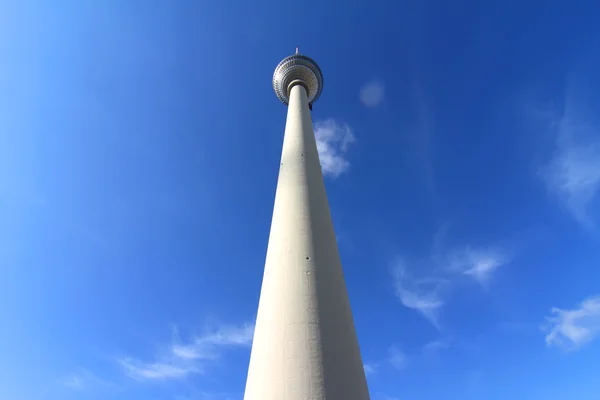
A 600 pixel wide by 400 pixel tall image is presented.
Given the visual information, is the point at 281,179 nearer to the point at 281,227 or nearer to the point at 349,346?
the point at 281,227

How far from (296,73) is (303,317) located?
83.3 feet

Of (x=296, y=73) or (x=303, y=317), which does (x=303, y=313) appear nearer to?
(x=303, y=317)

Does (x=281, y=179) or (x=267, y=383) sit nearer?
(x=267, y=383)

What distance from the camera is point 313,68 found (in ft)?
103

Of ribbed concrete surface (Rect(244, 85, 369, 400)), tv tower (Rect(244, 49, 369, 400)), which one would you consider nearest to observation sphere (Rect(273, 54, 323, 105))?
tv tower (Rect(244, 49, 369, 400))

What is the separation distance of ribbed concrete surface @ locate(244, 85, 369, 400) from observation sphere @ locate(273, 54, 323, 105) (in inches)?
735

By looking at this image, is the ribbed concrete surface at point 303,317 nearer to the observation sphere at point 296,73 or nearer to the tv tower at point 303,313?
the tv tower at point 303,313

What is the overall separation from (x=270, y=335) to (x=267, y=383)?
4.44ft

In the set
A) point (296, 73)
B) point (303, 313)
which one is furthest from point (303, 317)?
point (296, 73)

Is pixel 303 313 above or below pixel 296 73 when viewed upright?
below

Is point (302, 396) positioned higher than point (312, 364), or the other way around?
point (312, 364)

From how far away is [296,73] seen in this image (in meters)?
30.7

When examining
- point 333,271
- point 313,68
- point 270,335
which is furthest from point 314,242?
point 313,68

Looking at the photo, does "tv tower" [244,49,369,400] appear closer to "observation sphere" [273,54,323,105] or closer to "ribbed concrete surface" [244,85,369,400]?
"ribbed concrete surface" [244,85,369,400]
